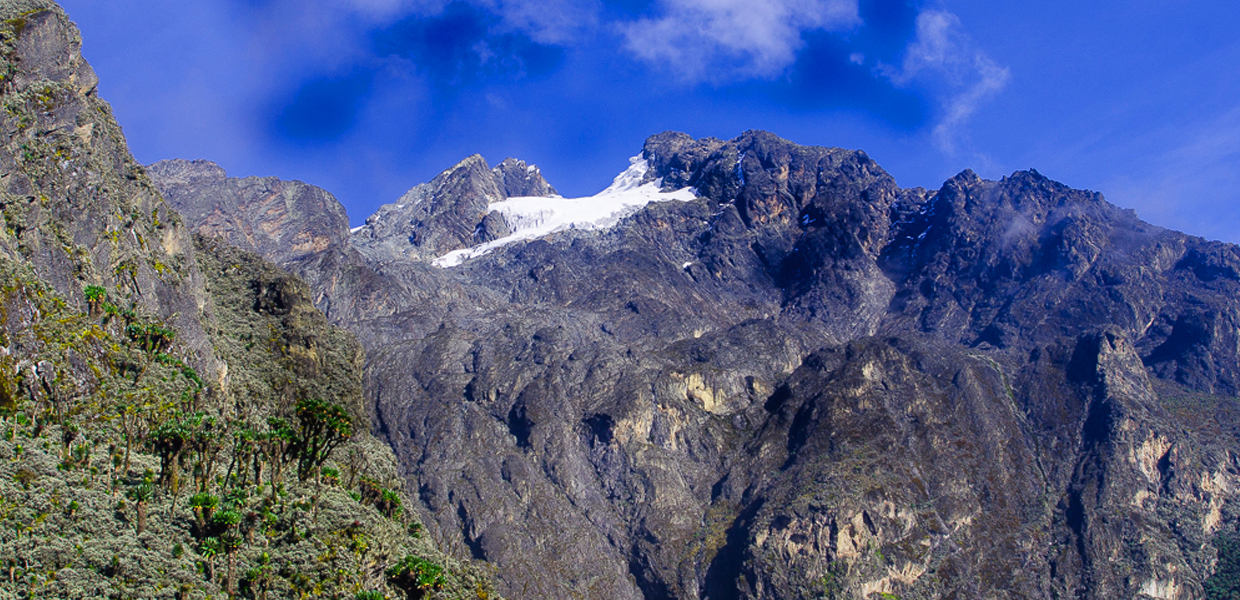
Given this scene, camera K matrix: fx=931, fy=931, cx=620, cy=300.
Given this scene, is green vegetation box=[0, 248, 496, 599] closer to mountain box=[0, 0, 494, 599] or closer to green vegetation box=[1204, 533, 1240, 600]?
mountain box=[0, 0, 494, 599]

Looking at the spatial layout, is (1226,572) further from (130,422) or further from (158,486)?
(130,422)

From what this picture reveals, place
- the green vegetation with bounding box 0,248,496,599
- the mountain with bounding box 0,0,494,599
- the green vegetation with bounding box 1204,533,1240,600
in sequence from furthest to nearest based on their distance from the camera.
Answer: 1. the green vegetation with bounding box 1204,533,1240,600
2. the mountain with bounding box 0,0,494,599
3. the green vegetation with bounding box 0,248,496,599

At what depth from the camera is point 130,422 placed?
7631 centimetres

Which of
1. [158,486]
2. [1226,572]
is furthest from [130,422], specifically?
[1226,572]

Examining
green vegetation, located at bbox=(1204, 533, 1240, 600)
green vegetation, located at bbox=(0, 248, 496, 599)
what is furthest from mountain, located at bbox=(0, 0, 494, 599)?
green vegetation, located at bbox=(1204, 533, 1240, 600)

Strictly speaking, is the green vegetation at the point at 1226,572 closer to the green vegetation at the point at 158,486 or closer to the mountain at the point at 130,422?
the mountain at the point at 130,422

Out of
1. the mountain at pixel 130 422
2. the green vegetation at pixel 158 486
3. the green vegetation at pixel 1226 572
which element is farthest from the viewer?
the green vegetation at pixel 1226 572

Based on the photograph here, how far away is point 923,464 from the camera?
193m

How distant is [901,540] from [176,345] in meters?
129

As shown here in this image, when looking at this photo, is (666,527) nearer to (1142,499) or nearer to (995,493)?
(995,493)

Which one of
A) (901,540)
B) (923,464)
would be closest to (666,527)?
(901,540)

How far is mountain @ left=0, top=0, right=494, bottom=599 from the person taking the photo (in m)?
61.5

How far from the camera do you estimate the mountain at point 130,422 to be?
61.5 m

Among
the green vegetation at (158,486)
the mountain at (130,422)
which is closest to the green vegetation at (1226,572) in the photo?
the mountain at (130,422)
